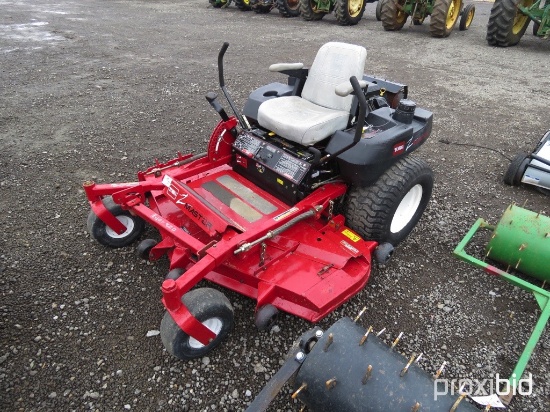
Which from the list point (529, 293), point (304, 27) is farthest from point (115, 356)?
point (304, 27)

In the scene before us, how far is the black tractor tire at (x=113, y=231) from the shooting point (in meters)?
2.79

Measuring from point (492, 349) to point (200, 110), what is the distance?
174 inches

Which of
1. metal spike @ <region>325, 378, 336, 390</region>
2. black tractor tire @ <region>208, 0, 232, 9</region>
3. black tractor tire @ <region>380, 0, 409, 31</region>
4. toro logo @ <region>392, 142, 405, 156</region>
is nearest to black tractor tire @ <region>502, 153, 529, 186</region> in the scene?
toro logo @ <region>392, 142, 405, 156</region>

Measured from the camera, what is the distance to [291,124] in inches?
102

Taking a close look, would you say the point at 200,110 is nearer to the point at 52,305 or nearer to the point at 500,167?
the point at 52,305

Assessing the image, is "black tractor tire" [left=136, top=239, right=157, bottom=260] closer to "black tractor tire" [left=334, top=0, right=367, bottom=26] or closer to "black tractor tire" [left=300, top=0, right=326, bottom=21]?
"black tractor tire" [left=334, top=0, right=367, bottom=26]

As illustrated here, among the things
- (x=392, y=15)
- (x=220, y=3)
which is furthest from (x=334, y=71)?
(x=220, y=3)

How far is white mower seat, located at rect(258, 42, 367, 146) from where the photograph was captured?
259 cm

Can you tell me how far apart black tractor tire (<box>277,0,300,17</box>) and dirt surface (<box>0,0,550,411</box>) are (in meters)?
4.22

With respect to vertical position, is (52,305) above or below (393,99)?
below

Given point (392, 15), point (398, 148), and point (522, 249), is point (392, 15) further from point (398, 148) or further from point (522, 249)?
point (522, 249)

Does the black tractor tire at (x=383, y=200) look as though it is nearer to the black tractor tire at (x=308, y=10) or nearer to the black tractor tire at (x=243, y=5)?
the black tractor tire at (x=308, y=10)

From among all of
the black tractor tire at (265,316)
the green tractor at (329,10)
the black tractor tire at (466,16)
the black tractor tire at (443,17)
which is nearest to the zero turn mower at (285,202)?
the black tractor tire at (265,316)

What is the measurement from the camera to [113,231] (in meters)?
2.88
